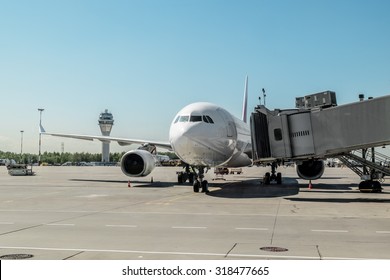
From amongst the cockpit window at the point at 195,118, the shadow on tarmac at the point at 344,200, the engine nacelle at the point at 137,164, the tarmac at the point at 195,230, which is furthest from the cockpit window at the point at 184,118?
the engine nacelle at the point at 137,164

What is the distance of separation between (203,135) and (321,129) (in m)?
5.34

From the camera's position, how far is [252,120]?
20.3 metres

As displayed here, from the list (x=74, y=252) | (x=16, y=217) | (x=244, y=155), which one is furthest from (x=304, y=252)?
(x=244, y=155)

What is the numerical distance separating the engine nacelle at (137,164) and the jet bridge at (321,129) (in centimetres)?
855

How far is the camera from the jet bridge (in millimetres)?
17922

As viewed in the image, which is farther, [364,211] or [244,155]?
[244,155]

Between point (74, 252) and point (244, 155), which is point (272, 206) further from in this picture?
point (244, 155)

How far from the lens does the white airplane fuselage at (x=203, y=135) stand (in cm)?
2000

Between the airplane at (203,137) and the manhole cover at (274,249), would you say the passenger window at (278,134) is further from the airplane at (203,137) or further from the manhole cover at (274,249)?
the manhole cover at (274,249)

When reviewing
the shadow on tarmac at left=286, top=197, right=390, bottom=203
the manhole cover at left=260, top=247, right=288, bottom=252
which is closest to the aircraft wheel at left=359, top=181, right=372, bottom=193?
the shadow on tarmac at left=286, top=197, right=390, bottom=203

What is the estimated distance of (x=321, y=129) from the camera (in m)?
19.3

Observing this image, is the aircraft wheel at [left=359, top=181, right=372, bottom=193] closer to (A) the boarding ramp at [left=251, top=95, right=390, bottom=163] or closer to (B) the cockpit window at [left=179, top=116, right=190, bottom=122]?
(A) the boarding ramp at [left=251, top=95, right=390, bottom=163]

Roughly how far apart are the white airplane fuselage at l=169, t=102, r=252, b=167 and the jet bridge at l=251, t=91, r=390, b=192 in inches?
73.2

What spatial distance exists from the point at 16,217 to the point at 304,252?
29.1 feet
